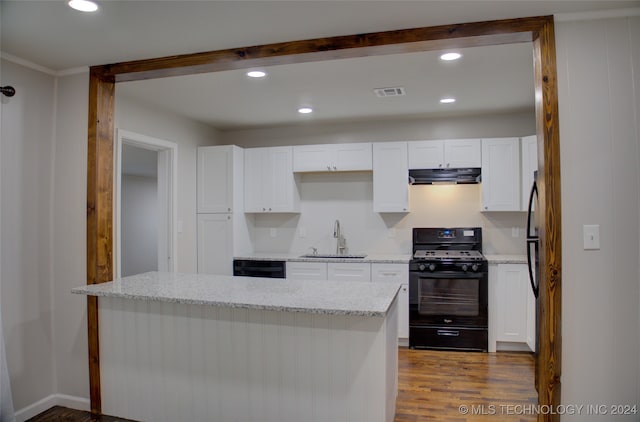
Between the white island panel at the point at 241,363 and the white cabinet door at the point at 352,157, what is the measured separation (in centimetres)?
237

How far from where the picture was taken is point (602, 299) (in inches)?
80.5

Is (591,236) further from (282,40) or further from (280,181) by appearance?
(280,181)

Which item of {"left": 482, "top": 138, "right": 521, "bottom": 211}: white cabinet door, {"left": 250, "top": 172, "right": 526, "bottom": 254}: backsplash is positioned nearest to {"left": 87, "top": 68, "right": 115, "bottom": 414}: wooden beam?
{"left": 250, "top": 172, "right": 526, "bottom": 254}: backsplash

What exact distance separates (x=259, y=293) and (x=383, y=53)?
1598 mm

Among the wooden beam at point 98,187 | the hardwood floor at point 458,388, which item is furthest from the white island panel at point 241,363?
the hardwood floor at point 458,388

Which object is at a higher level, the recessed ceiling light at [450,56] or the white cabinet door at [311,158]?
the recessed ceiling light at [450,56]

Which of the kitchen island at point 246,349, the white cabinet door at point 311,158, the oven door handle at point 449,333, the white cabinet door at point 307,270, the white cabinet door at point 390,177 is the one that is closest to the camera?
the kitchen island at point 246,349

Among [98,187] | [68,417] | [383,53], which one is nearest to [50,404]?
[68,417]

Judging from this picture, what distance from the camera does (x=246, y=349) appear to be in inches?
93.3

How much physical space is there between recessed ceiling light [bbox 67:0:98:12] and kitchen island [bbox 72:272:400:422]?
1.55 meters

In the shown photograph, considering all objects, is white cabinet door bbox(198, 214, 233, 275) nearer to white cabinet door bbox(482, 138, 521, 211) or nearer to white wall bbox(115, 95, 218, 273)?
white wall bbox(115, 95, 218, 273)

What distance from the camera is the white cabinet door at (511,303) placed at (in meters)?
3.97

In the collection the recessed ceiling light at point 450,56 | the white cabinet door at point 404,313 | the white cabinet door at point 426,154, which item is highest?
the recessed ceiling light at point 450,56

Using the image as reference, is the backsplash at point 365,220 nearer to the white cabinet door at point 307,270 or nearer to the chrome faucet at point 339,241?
the chrome faucet at point 339,241
